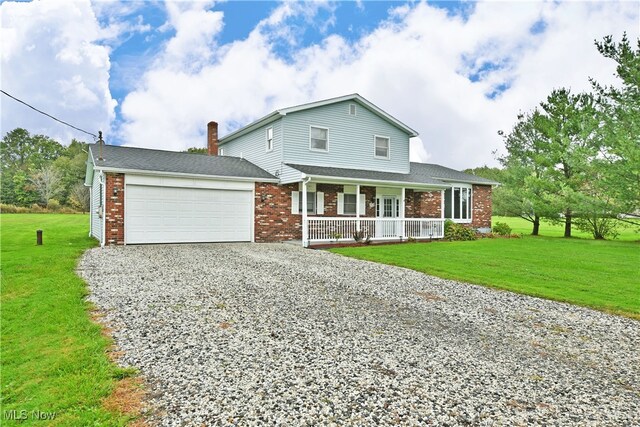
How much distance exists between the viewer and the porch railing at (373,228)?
628 inches

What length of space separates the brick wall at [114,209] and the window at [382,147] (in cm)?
1191

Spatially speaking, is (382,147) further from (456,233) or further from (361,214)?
(456,233)

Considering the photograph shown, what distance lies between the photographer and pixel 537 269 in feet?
35.1

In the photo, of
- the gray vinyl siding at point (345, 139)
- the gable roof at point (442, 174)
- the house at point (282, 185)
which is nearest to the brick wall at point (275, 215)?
the house at point (282, 185)

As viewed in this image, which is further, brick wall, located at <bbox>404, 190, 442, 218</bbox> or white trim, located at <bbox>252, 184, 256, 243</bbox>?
brick wall, located at <bbox>404, 190, 442, 218</bbox>

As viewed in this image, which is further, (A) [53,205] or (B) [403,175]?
(A) [53,205]

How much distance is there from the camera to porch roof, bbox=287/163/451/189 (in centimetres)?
1585

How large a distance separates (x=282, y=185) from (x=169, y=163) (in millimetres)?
4712

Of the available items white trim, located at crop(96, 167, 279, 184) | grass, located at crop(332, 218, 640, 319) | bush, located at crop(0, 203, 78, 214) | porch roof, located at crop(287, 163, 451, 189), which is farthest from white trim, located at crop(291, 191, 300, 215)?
bush, located at crop(0, 203, 78, 214)

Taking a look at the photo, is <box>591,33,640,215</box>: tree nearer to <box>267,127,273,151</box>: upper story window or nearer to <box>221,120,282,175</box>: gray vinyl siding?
<box>221,120,282,175</box>: gray vinyl siding

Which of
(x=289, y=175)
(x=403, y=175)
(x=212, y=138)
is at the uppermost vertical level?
(x=212, y=138)

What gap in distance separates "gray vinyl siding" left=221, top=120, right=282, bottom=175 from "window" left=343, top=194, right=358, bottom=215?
11.9 feet

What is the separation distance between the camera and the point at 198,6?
15.0 m

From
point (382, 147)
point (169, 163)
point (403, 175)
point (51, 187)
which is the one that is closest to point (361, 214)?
point (403, 175)
